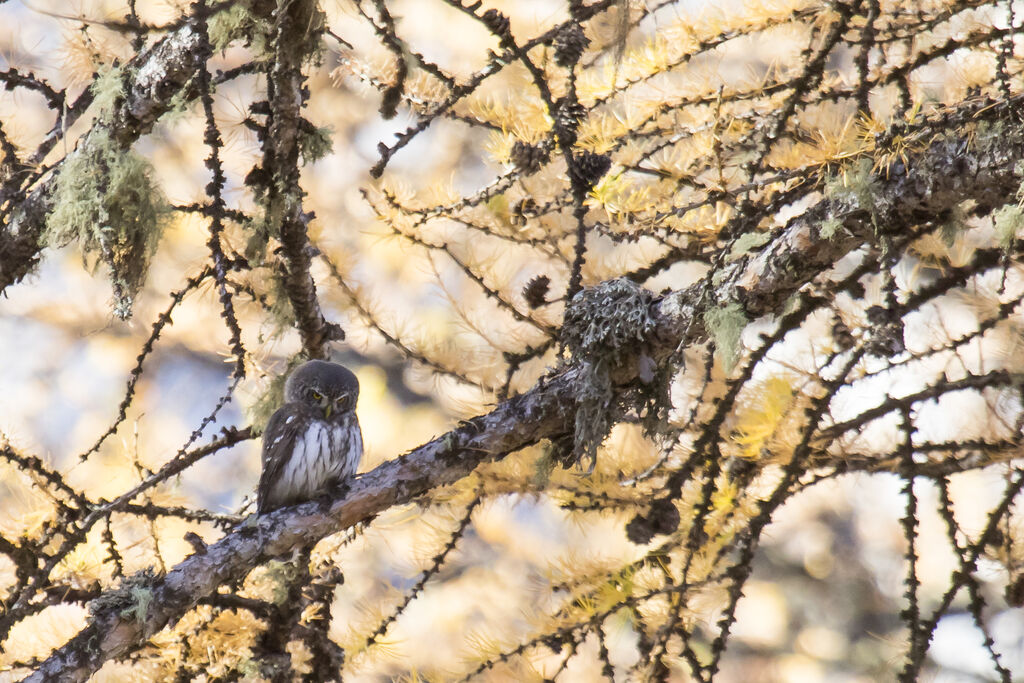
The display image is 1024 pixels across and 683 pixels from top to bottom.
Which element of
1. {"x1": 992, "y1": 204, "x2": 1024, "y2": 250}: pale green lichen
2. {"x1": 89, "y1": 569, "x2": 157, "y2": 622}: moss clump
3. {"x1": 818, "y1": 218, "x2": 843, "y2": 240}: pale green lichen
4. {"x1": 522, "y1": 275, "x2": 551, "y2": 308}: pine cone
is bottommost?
{"x1": 89, "y1": 569, "x2": 157, "y2": 622}: moss clump

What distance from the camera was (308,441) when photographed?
9.10 feet

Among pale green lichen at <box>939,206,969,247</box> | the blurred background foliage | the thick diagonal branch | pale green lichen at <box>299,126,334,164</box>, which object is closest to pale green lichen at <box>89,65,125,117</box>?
the blurred background foliage

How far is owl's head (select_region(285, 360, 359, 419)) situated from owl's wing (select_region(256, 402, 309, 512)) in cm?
4

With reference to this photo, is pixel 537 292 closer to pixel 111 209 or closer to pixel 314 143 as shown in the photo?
pixel 314 143

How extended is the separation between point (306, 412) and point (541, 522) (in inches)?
115

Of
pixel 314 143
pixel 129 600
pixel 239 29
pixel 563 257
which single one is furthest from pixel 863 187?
pixel 129 600

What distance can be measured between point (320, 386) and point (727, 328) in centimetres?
140

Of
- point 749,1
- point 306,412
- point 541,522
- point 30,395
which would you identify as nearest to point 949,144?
point 749,1

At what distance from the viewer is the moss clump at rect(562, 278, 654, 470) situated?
201 centimetres

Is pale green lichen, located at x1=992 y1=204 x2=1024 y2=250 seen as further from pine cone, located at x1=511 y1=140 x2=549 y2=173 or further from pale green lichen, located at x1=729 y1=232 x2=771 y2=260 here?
pine cone, located at x1=511 y1=140 x2=549 y2=173

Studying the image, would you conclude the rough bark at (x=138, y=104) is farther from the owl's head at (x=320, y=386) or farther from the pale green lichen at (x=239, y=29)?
the owl's head at (x=320, y=386)

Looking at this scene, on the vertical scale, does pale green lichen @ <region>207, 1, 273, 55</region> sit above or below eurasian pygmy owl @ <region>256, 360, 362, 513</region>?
above

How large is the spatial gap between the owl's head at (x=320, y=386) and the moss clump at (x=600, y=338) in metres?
1.02

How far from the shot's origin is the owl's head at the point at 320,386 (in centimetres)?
283
